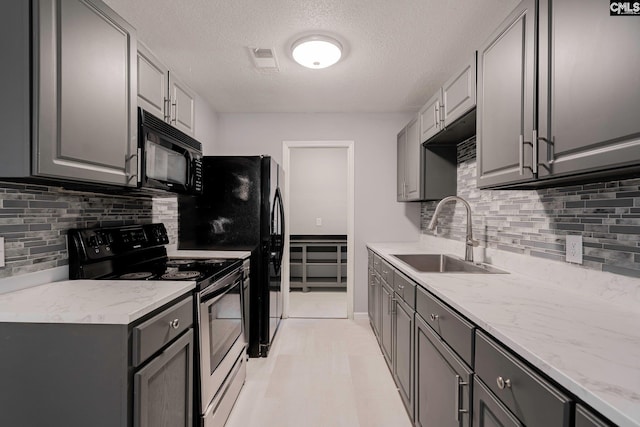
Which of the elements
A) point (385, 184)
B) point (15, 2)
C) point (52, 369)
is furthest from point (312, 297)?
point (15, 2)

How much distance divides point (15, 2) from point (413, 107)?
10.5 feet

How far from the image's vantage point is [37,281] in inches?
54.8

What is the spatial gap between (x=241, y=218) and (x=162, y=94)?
45.1 inches

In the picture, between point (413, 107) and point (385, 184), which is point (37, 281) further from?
point (413, 107)

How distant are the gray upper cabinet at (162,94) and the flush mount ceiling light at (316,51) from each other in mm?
806

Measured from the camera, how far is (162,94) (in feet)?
6.08

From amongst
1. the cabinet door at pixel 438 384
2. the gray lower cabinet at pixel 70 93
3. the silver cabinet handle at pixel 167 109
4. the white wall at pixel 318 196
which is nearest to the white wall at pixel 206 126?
the silver cabinet handle at pixel 167 109

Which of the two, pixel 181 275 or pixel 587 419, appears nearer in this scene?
pixel 587 419

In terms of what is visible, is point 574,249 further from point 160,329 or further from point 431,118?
point 160,329

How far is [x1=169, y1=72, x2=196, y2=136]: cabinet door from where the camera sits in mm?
1969

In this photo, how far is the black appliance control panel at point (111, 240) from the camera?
1.58m

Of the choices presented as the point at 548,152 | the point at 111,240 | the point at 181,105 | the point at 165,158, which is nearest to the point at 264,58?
the point at 181,105

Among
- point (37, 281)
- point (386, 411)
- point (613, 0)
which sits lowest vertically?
point (386, 411)

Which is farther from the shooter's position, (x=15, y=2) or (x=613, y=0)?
(x=15, y=2)
